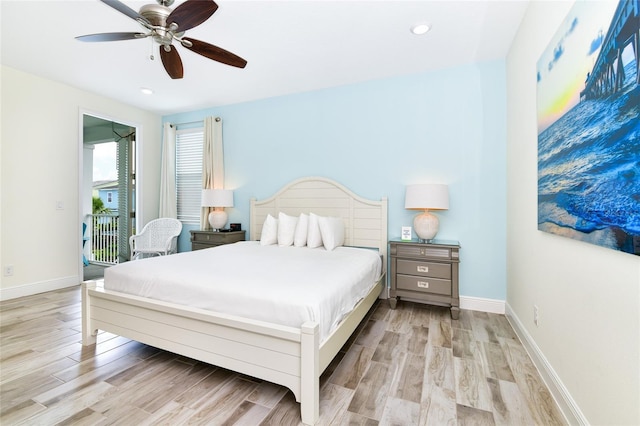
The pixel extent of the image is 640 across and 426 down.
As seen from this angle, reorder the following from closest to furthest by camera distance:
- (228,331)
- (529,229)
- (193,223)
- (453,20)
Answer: (228,331) → (529,229) → (453,20) → (193,223)

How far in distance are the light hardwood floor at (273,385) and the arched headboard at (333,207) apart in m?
1.24

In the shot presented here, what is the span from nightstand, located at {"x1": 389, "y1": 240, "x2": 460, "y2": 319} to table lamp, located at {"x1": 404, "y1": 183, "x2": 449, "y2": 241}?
0.14 m

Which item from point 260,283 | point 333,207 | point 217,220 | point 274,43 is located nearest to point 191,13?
point 274,43

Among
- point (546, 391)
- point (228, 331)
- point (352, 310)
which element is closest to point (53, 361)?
point (228, 331)

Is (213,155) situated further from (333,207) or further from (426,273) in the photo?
(426,273)

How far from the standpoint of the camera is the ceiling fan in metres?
1.70

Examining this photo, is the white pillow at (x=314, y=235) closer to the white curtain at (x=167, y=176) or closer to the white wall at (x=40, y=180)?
the white curtain at (x=167, y=176)

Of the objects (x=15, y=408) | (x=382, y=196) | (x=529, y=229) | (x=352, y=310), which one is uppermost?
(x=382, y=196)

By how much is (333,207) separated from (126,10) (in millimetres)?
2655

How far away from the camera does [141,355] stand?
84.1 inches

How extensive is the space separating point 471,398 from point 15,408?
2.53 metres

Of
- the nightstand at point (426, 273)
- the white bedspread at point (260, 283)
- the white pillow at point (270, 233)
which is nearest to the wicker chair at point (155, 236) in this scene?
the white pillow at point (270, 233)

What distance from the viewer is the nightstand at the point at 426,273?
9.39 feet

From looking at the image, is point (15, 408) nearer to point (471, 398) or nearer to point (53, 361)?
point (53, 361)
